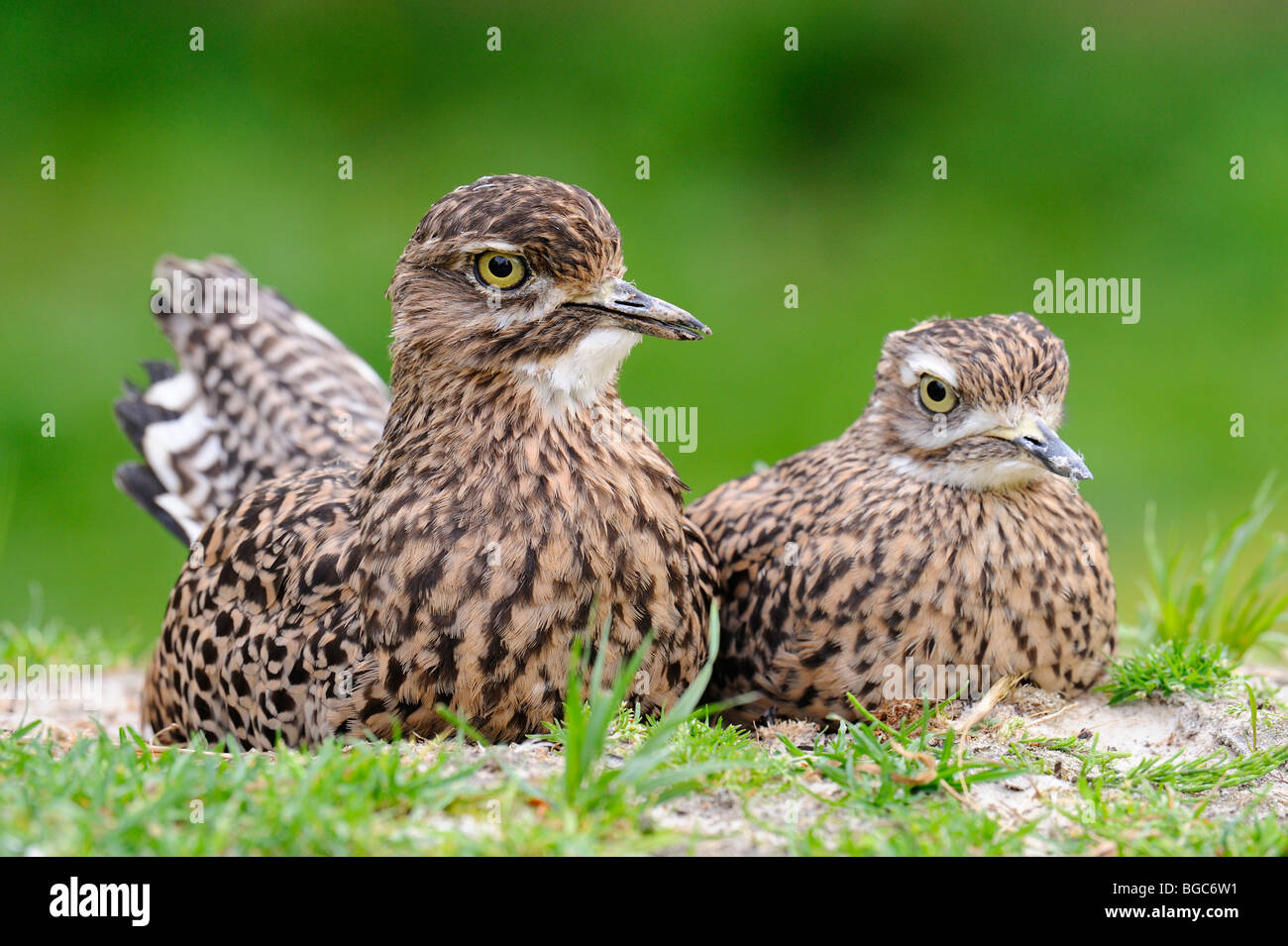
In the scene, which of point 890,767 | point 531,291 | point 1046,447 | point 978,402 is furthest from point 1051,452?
point 531,291

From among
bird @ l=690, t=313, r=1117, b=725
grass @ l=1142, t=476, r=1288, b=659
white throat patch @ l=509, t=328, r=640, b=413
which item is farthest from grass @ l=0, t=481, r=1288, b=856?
grass @ l=1142, t=476, r=1288, b=659

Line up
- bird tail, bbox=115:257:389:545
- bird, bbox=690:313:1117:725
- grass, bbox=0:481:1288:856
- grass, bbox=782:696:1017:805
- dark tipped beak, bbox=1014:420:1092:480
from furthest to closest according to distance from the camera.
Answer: bird tail, bbox=115:257:389:545
bird, bbox=690:313:1117:725
dark tipped beak, bbox=1014:420:1092:480
grass, bbox=782:696:1017:805
grass, bbox=0:481:1288:856

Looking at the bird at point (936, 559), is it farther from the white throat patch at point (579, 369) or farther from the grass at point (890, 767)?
the white throat patch at point (579, 369)

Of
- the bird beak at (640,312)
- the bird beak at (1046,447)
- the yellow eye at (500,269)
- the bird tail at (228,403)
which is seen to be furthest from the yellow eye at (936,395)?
the bird tail at (228,403)

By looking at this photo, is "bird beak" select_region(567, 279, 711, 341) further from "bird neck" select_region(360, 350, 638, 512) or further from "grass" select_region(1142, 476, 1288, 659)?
"grass" select_region(1142, 476, 1288, 659)

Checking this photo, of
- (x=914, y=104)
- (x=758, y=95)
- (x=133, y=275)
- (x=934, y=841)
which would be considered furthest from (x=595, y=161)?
(x=934, y=841)

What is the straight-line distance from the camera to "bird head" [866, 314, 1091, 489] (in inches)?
170

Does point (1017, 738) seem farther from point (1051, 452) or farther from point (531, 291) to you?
point (531, 291)

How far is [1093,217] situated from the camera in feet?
36.2

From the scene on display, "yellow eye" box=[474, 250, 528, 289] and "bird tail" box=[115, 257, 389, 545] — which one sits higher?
"yellow eye" box=[474, 250, 528, 289]

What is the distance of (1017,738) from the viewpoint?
13.7 feet

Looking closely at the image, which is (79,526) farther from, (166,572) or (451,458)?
(451,458)

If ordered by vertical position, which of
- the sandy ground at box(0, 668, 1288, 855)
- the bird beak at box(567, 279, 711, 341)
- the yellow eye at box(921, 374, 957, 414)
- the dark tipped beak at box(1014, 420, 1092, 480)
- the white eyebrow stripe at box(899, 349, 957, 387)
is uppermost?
the bird beak at box(567, 279, 711, 341)

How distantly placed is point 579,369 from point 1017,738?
5.36 feet
